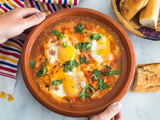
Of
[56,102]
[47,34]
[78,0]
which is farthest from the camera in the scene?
[78,0]

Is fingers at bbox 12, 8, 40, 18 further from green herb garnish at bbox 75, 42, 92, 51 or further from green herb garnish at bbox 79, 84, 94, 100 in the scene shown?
green herb garnish at bbox 79, 84, 94, 100

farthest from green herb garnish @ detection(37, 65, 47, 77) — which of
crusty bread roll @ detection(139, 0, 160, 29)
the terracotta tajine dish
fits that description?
crusty bread roll @ detection(139, 0, 160, 29)

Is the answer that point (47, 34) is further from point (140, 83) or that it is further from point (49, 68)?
point (140, 83)

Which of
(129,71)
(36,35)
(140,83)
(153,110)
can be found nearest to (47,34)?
(36,35)

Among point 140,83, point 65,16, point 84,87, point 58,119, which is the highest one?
point 65,16

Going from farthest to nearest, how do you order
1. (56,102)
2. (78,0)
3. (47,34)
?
(78,0) → (47,34) → (56,102)

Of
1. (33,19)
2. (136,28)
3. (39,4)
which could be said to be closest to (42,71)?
(33,19)

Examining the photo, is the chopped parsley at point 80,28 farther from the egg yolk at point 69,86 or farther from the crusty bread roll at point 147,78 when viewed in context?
the crusty bread roll at point 147,78
